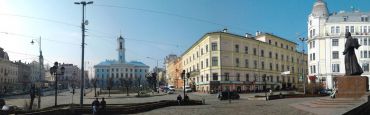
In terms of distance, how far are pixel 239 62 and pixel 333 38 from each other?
21.7m

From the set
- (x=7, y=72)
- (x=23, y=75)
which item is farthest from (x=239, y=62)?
(x=23, y=75)

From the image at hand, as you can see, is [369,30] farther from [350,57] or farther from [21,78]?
[21,78]

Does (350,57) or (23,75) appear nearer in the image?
(350,57)

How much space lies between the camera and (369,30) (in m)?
85.6

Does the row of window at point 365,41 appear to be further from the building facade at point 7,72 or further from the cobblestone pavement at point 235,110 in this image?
the building facade at point 7,72

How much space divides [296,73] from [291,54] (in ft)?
17.8

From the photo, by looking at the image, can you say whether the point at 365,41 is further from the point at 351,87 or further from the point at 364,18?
the point at 351,87

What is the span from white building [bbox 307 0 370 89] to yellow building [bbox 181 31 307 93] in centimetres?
520

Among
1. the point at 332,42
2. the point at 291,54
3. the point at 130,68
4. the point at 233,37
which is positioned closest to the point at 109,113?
the point at 233,37

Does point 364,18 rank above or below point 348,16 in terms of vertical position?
below

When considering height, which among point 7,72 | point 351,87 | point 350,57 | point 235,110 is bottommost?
point 235,110

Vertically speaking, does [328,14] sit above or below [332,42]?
above

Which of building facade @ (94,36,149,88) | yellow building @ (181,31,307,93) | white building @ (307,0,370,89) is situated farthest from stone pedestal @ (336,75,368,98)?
building facade @ (94,36,149,88)

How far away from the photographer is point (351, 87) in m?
24.2
